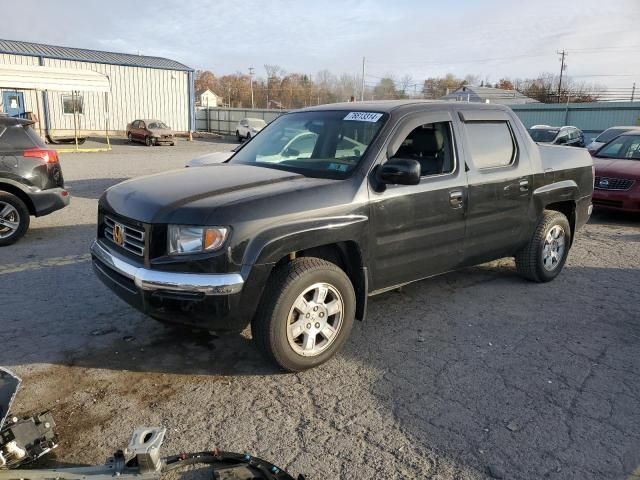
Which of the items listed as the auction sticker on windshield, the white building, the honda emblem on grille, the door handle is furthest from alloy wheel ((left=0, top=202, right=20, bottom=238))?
the white building

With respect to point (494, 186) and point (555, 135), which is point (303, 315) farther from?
point (555, 135)

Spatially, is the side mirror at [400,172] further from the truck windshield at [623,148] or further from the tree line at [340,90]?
the tree line at [340,90]

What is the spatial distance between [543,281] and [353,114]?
296cm

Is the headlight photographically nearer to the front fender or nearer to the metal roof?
the front fender

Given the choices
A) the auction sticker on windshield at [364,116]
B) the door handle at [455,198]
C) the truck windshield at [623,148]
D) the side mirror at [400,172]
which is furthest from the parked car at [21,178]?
the truck windshield at [623,148]

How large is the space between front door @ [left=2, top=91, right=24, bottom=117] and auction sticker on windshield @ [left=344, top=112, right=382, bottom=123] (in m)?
28.5

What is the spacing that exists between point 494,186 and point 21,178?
19.8ft

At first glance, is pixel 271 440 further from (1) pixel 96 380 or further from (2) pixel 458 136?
(2) pixel 458 136

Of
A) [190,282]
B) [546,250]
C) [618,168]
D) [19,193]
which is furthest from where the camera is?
[618,168]

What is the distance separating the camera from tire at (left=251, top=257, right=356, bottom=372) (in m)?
3.44

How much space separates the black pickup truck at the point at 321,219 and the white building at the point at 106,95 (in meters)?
26.5

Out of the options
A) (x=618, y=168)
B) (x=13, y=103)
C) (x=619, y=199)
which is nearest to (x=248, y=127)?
(x=13, y=103)

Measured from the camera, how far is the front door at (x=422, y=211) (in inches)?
159

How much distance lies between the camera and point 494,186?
4828 mm
